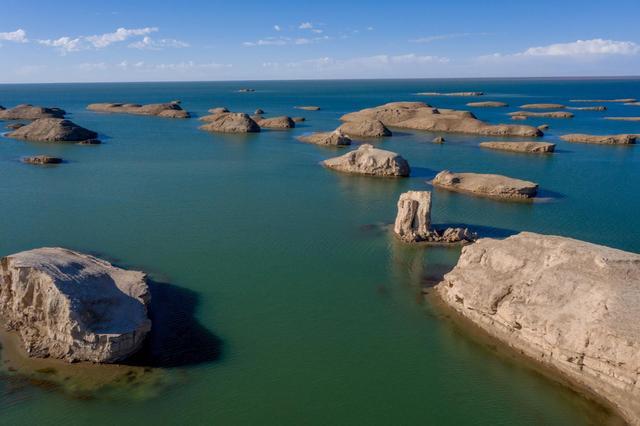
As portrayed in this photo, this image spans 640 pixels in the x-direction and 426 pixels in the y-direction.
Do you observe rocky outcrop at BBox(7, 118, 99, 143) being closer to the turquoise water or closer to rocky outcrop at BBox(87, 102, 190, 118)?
the turquoise water

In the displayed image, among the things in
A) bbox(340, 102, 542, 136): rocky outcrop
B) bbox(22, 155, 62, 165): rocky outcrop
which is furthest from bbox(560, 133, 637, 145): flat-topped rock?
bbox(22, 155, 62, 165): rocky outcrop

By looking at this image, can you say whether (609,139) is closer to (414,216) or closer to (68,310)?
(414,216)

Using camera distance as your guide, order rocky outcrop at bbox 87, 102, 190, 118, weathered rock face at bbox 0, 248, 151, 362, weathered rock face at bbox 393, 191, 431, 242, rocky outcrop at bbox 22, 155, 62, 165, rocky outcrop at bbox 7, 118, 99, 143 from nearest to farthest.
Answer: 1. weathered rock face at bbox 0, 248, 151, 362
2. weathered rock face at bbox 393, 191, 431, 242
3. rocky outcrop at bbox 22, 155, 62, 165
4. rocky outcrop at bbox 7, 118, 99, 143
5. rocky outcrop at bbox 87, 102, 190, 118

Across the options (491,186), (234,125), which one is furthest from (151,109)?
(491,186)

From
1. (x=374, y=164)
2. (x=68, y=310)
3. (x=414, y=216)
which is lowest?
(x=68, y=310)

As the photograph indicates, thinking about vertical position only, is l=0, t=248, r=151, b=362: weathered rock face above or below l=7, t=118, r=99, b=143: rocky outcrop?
below

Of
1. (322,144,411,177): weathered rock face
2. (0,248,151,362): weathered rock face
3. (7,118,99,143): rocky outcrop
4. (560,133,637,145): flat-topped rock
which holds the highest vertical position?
(7,118,99,143): rocky outcrop
